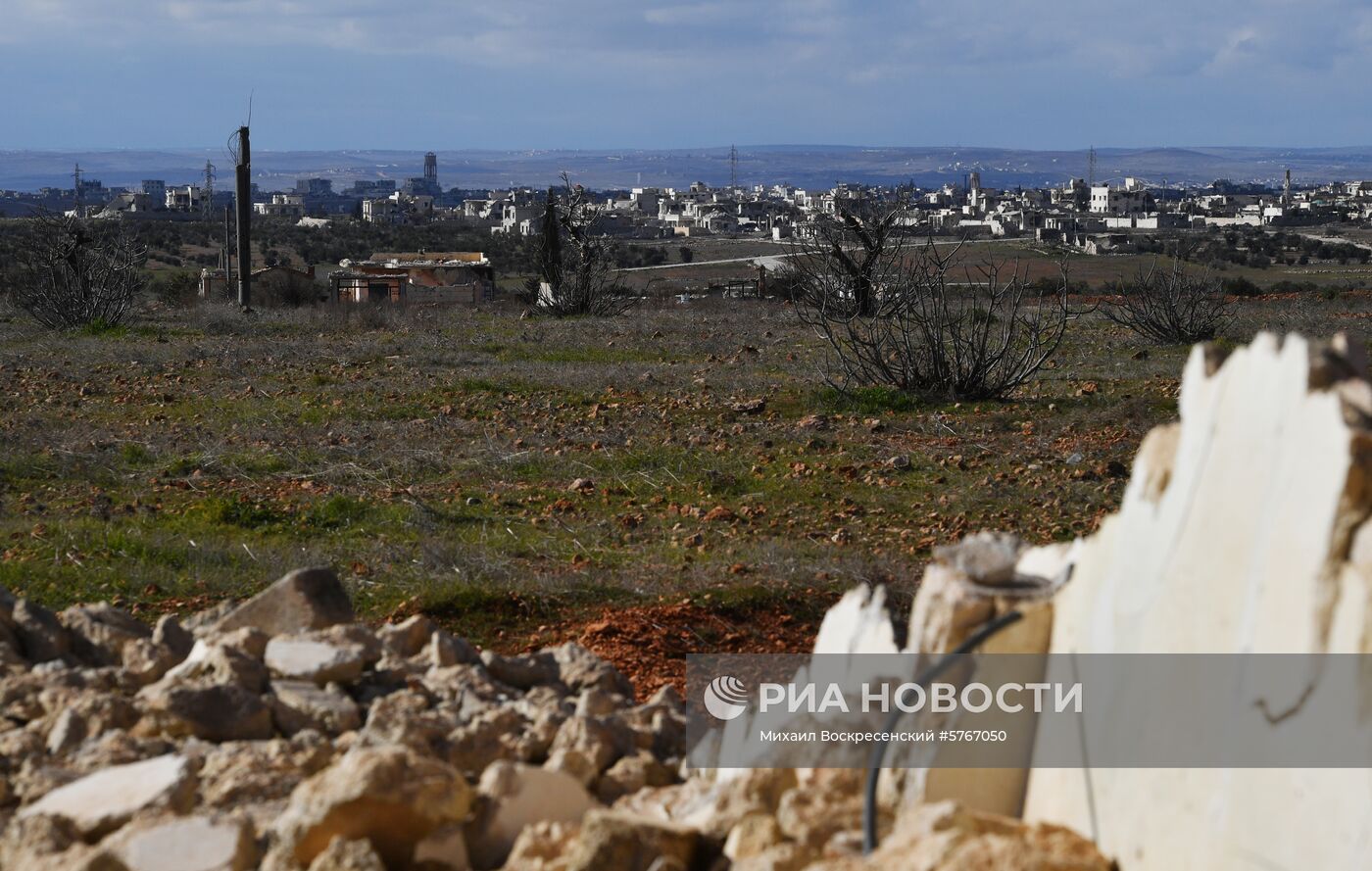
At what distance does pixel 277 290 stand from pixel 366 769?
2887cm

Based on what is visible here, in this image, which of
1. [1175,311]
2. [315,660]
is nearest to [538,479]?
[315,660]

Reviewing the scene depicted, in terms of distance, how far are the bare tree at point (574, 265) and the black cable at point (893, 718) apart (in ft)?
74.3

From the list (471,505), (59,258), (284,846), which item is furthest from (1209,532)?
(59,258)

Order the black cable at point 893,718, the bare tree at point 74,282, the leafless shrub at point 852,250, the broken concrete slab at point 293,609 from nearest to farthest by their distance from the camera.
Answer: the black cable at point 893,718 → the broken concrete slab at point 293,609 → the leafless shrub at point 852,250 → the bare tree at point 74,282

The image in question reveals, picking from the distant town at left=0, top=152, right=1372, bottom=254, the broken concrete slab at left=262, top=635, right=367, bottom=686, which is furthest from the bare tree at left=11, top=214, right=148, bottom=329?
the distant town at left=0, top=152, right=1372, bottom=254

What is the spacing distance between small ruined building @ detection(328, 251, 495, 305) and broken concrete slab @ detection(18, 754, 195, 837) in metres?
28.2

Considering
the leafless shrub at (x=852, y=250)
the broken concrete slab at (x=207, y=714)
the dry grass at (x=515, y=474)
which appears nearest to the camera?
the broken concrete slab at (x=207, y=714)

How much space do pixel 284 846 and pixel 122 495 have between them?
22.0ft

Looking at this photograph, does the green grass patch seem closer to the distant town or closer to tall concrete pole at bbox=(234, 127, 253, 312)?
tall concrete pole at bbox=(234, 127, 253, 312)

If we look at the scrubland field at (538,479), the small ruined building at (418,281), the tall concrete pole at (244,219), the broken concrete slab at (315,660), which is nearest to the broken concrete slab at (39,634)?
the broken concrete slab at (315,660)

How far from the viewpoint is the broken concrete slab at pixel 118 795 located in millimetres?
2996

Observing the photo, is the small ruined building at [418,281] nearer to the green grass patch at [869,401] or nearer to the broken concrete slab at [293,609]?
the green grass patch at [869,401]

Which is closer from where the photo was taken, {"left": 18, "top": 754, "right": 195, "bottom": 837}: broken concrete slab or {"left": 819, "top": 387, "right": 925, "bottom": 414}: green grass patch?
{"left": 18, "top": 754, "right": 195, "bottom": 837}: broken concrete slab

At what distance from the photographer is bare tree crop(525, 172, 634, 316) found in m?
25.5
